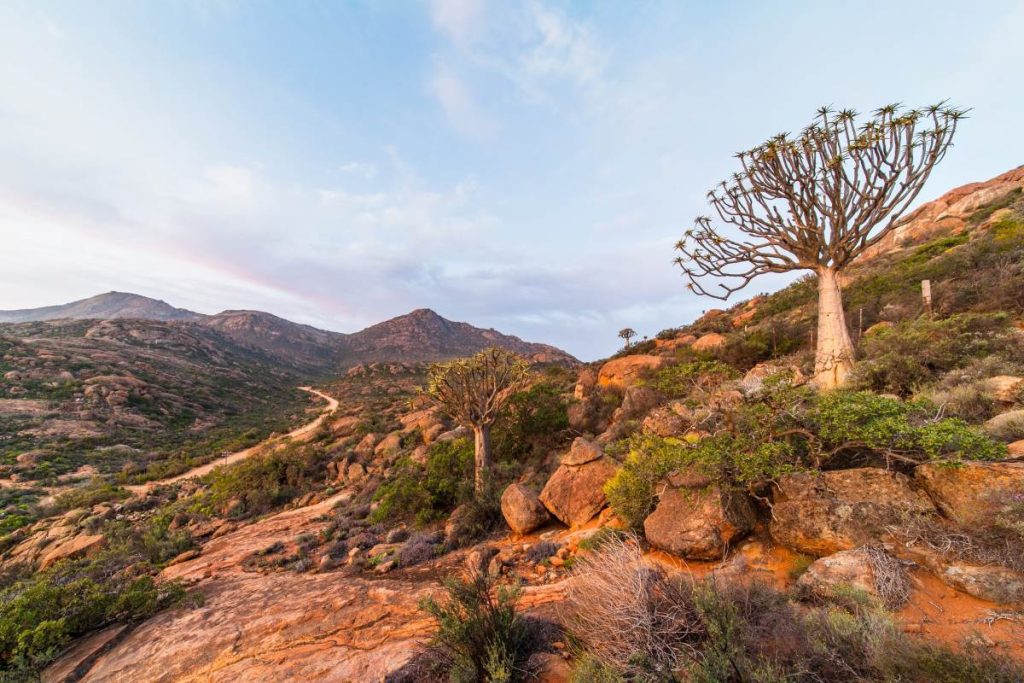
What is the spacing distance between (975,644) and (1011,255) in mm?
15570

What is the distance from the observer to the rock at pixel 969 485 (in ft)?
10.7

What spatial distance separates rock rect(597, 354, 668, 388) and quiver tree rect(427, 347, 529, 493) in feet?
18.8

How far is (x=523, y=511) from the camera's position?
7.14 m

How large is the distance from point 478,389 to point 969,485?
9.06 metres

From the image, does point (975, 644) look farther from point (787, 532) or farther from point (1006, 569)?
point (787, 532)

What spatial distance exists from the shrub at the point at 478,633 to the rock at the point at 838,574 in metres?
2.67

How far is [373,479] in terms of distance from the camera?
13.1 m

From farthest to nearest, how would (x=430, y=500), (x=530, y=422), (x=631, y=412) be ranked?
(x=530, y=422)
(x=631, y=412)
(x=430, y=500)

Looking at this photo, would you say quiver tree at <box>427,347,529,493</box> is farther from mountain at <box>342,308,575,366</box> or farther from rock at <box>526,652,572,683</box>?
mountain at <box>342,308,575,366</box>

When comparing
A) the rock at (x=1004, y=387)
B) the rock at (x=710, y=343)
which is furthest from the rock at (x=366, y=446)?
the rock at (x=1004, y=387)

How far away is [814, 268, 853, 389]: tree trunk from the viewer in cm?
734

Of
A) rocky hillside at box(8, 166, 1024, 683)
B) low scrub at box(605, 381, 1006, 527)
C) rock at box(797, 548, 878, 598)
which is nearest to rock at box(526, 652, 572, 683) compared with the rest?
rocky hillside at box(8, 166, 1024, 683)

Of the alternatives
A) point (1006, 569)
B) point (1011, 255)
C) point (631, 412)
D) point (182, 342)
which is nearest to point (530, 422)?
point (631, 412)

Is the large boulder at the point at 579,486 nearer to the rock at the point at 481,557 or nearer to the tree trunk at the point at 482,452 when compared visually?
the rock at the point at 481,557
